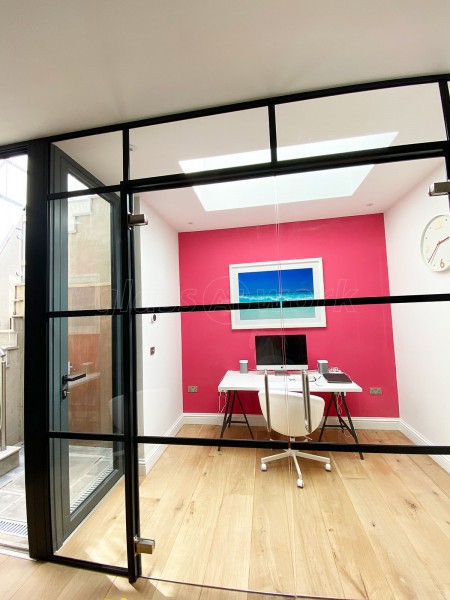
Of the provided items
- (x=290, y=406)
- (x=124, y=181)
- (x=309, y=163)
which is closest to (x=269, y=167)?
(x=309, y=163)

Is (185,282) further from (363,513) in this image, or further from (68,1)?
(363,513)

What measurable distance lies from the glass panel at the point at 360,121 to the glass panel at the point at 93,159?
43.2 inches

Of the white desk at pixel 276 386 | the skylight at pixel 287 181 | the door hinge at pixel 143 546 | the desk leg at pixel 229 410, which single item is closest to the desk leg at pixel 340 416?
the white desk at pixel 276 386

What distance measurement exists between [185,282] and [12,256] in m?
2.20

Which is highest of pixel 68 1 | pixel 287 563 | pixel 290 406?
pixel 68 1

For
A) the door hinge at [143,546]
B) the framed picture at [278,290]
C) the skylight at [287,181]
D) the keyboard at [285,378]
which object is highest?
the skylight at [287,181]

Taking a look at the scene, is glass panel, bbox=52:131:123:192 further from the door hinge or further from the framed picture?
the door hinge

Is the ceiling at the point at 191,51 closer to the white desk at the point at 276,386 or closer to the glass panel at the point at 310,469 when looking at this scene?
the glass panel at the point at 310,469

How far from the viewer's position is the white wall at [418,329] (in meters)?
1.54

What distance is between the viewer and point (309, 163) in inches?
56.2

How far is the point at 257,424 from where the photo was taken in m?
1.69

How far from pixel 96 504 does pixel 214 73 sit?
2.93 metres

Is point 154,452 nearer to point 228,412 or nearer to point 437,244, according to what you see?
point 228,412

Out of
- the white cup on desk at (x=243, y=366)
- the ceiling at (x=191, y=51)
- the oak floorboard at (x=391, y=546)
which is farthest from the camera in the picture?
the white cup on desk at (x=243, y=366)
